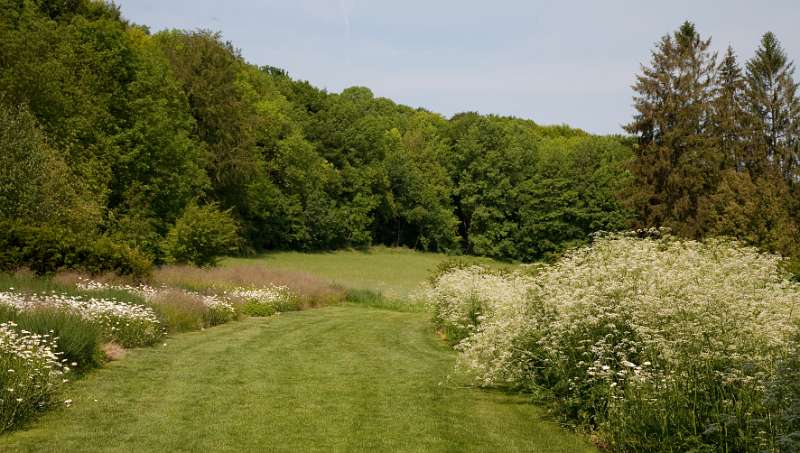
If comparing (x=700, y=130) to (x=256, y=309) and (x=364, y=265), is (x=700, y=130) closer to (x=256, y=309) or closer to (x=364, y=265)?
(x=364, y=265)

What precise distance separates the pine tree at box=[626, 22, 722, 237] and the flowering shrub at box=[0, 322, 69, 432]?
36.2 m

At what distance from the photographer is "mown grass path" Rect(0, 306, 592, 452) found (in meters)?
7.90

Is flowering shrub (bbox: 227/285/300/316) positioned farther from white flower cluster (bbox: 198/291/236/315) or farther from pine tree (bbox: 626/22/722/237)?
pine tree (bbox: 626/22/722/237)

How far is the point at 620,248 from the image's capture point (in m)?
10.9

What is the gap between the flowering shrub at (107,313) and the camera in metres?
13.1

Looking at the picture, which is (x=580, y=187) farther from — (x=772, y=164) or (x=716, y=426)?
(x=716, y=426)

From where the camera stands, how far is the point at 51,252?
61.3 feet

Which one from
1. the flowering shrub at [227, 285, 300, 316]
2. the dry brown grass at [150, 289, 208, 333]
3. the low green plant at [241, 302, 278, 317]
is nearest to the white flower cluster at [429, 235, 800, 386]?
the dry brown grass at [150, 289, 208, 333]

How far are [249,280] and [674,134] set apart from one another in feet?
90.0

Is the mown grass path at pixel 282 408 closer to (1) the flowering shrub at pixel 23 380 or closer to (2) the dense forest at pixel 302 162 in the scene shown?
(1) the flowering shrub at pixel 23 380

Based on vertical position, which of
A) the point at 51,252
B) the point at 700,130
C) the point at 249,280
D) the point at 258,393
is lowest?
the point at 249,280

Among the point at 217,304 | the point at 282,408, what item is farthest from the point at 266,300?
the point at 282,408

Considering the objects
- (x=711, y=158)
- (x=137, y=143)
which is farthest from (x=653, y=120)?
(x=137, y=143)

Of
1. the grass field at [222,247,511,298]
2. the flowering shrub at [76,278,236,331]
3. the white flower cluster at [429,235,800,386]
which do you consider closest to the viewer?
the white flower cluster at [429,235,800,386]
